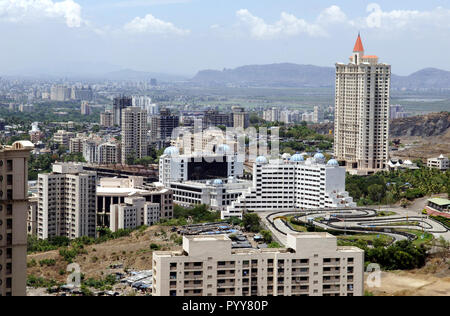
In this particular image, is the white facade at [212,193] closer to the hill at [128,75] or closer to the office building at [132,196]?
the office building at [132,196]

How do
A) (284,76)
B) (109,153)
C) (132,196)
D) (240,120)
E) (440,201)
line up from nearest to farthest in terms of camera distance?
1. (132,196)
2. (440,201)
3. (109,153)
4. (240,120)
5. (284,76)

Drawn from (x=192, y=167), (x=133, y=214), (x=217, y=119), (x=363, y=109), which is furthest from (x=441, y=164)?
(x=217, y=119)

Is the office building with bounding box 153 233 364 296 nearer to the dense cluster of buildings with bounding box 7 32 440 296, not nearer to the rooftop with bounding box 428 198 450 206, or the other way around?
the dense cluster of buildings with bounding box 7 32 440 296

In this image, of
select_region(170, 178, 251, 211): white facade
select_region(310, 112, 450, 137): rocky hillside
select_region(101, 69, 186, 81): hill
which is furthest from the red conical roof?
select_region(101, 69, 186, 81): hill

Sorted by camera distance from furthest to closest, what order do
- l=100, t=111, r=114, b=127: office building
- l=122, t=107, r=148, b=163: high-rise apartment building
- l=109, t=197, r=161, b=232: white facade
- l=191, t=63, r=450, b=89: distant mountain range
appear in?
l=191, t=63, r=450, b=89: distant mountain range, l=100, t=111, r=114, b=127: office building, l=122, t=107, r=148, b=163: high-rise apartment building, l=109, t=197, r=161, b=232: white facade

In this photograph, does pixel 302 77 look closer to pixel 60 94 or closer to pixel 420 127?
pixel 60 94
